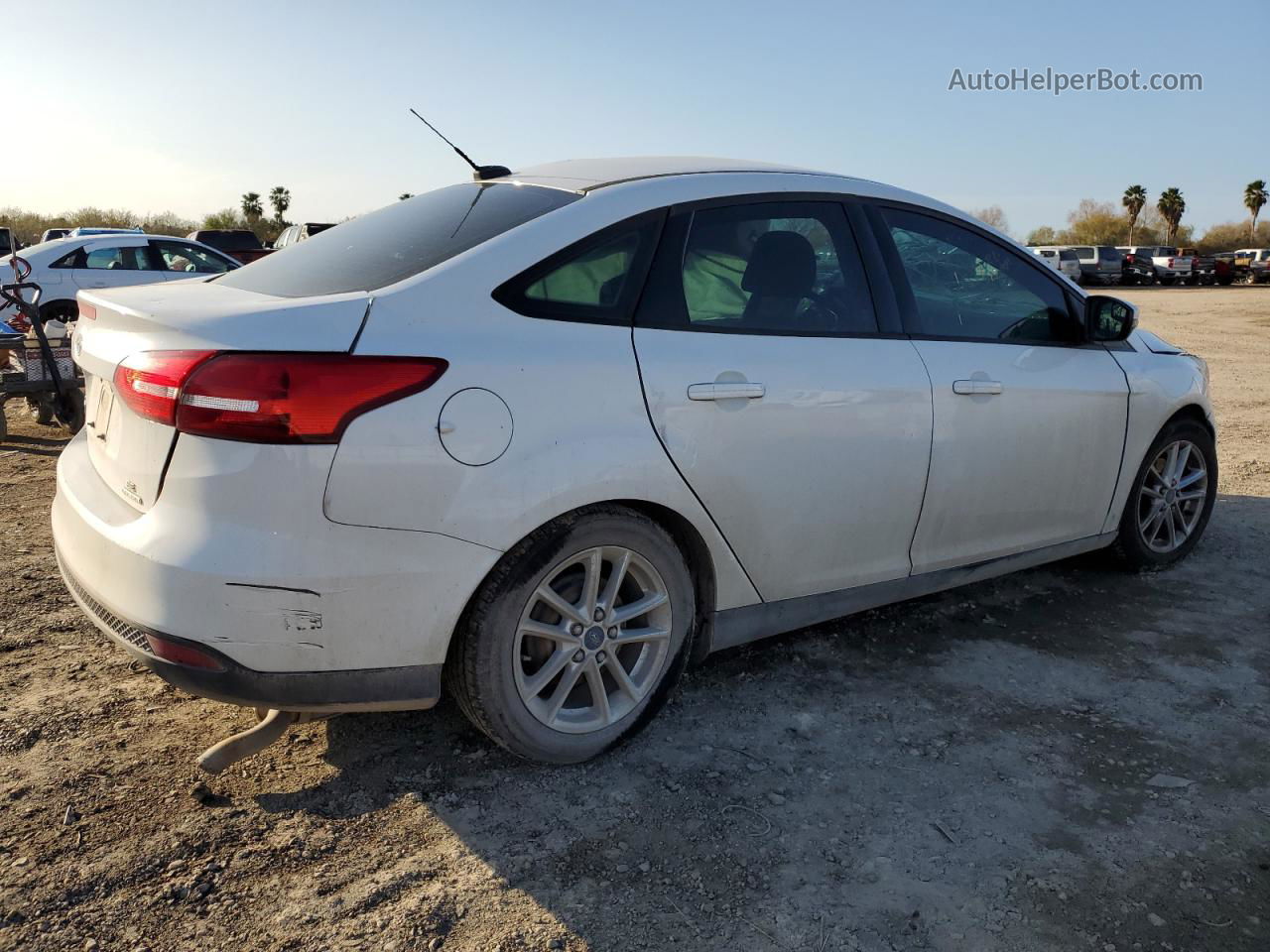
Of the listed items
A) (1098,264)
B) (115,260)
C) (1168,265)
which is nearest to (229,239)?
(115,260)

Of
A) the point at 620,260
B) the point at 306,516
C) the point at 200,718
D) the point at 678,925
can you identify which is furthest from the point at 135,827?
the point at 620,260

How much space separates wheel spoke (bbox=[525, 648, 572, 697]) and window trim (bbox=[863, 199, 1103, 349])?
1.65 metres

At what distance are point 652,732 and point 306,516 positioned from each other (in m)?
1.34

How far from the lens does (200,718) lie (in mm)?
3242

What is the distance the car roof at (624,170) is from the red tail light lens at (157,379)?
1.26 meters

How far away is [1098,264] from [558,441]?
4539 cm

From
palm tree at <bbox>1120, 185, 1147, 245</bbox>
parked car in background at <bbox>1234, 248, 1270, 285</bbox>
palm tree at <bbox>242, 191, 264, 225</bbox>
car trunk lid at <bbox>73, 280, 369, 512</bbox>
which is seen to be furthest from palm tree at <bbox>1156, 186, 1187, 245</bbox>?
car trunk lid at <bbox>73, 280, 369, 512</bbox>

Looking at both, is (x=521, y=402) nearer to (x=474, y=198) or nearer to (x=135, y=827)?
(x=474, y=198)

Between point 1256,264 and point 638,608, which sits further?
point 1256,264

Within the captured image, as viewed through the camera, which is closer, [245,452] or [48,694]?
[245,452]

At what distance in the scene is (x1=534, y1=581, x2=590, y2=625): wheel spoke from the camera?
280 cm

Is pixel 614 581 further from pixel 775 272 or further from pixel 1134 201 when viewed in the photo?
pixel 1134 201

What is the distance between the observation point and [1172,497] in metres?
4.80

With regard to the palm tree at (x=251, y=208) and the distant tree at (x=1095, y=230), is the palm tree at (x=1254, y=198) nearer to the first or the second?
the distant tree at (x=1095, y=230)
